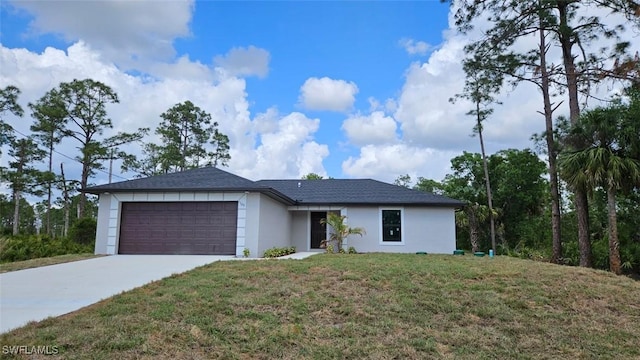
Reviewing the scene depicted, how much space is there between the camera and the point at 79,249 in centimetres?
1681

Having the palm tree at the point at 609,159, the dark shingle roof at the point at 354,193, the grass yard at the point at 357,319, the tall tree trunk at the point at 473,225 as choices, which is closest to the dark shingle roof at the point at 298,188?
the dark shingle roof at the point at 354,193

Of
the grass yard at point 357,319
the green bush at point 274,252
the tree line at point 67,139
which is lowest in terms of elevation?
the grass yard at point 357,319

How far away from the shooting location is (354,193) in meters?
17.8

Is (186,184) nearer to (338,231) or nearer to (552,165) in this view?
(338,231)

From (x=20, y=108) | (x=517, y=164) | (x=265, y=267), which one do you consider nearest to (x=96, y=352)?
(x=265, y=267)

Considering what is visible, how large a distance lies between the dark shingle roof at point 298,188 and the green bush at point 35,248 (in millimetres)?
3393

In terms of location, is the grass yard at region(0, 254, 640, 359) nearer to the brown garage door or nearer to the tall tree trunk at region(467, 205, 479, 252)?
the brown garage door

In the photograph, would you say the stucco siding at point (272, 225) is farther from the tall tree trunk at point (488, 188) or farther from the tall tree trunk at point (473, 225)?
the tall tree trunk at point (488, 188)

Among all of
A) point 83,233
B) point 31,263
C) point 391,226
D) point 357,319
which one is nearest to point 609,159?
point 391,226

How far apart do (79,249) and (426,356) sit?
16717mm

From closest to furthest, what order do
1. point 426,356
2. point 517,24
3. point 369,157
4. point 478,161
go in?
point 426,356
point 517,24
point 478,161
point 369,157

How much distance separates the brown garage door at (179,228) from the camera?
13.4 meters

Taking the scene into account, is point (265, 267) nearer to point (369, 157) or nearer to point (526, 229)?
point (526, 229)

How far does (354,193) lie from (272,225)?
4.55m
